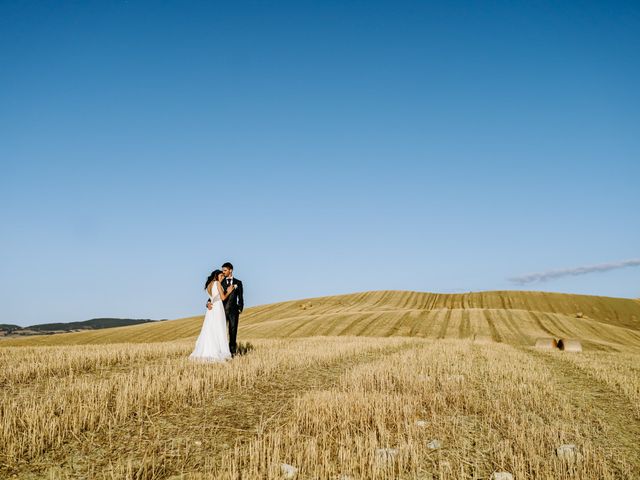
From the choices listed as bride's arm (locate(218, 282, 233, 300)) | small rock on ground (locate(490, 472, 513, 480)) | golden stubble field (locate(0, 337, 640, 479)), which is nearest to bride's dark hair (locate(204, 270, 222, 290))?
bride's arm (locate(218, 282, 233, 300))

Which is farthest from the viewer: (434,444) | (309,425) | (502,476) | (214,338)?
(214,338)

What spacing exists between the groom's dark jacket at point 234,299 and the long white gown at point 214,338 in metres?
0.38

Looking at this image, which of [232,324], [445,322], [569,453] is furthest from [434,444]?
[445,322]

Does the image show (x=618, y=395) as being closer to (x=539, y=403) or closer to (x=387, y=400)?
(x=539, y=403)

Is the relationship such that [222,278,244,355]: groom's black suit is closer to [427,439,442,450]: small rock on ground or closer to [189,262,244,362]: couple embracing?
[189,262,244,362]: couple embracing

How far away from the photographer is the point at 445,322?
4441 cm

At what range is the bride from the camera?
43.4ft

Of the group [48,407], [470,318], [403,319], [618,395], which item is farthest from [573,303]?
[48,407]

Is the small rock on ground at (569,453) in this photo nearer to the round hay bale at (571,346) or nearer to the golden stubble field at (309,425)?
the golden stubble field at (309,425)

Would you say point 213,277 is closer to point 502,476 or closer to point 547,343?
point 502,476

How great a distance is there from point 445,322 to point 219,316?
3541cm

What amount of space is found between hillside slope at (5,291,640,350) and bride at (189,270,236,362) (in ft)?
75.2

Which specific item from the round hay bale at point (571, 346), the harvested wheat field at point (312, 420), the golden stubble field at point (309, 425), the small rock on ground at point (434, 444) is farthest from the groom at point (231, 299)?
the round hay bale at point (571, 346)

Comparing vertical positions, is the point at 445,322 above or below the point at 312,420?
below
